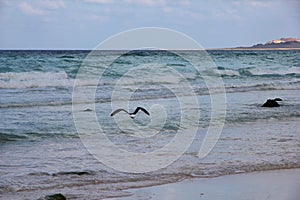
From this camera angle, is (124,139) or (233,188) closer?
(233,188)

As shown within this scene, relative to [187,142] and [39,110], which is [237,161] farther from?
[39,110]

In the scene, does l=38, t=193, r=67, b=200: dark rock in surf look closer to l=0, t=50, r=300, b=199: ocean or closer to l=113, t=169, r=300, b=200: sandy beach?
l=0, t=50, r=300, b=199: ocean

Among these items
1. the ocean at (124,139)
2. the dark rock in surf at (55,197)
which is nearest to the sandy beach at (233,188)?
the ocean at (124,139)

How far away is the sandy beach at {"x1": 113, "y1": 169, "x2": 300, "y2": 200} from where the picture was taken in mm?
5781

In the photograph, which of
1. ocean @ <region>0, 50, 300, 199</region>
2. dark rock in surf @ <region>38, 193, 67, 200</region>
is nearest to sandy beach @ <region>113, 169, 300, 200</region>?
ocean @ <region>0, 50, 300, 199</region>

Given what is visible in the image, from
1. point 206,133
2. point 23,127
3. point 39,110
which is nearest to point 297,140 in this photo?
point 206,133

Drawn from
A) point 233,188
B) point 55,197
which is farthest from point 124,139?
point 55,197

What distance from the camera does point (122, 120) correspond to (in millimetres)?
11641

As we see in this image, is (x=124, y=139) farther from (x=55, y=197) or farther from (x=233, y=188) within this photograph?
(x=55, y=197)

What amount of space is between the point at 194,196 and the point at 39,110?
316 inches

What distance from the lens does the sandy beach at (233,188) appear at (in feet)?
19.0

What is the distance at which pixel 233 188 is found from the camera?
20.1ft

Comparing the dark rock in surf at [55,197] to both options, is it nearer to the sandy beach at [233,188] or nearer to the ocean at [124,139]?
Answer: the ocean at [124,139]

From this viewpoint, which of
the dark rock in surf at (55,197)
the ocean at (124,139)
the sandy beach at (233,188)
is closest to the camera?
the dark rock in surf at (55,197)
